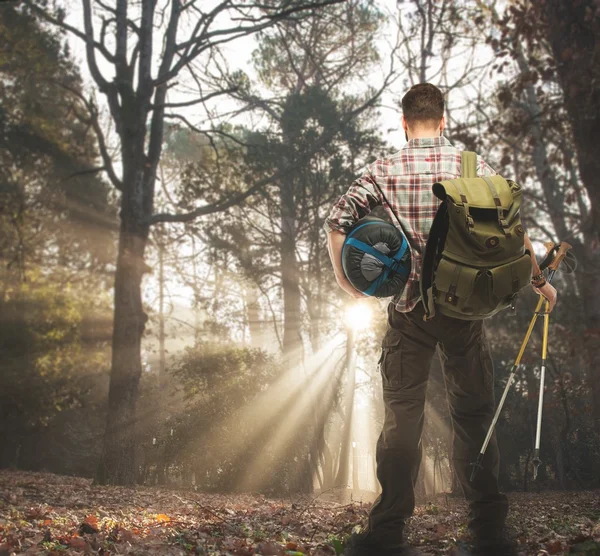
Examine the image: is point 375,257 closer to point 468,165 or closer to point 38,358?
point 468,165

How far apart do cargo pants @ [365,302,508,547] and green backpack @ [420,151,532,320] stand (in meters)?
0.27

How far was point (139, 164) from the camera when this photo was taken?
41.2ft

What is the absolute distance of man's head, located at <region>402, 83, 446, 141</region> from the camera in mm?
3320

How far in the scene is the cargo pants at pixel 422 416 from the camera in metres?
3.15

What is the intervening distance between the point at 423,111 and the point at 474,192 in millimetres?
694

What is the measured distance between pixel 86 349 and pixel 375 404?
11.3 metres

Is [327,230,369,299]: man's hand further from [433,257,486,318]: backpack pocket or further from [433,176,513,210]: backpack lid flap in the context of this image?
[433,176,513,210]: backpack lid flap

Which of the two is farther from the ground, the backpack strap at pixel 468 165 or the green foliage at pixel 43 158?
the green foliage at pixel 43 158

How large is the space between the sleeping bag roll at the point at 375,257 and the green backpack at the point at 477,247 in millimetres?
191

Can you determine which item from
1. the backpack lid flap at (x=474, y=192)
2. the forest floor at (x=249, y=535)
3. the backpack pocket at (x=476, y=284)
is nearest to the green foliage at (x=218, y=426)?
the forest floor at (x=249, y=535)

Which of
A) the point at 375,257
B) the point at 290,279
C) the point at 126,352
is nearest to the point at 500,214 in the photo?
the point at 375,257

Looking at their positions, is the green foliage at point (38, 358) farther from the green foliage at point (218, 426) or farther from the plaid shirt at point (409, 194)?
the plaid shirt at point (409, 194)

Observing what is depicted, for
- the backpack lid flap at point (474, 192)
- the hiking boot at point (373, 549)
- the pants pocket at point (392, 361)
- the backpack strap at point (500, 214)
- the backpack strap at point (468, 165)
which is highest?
the backpack strap at point (468, 165)

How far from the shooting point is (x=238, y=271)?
19.5 metres
